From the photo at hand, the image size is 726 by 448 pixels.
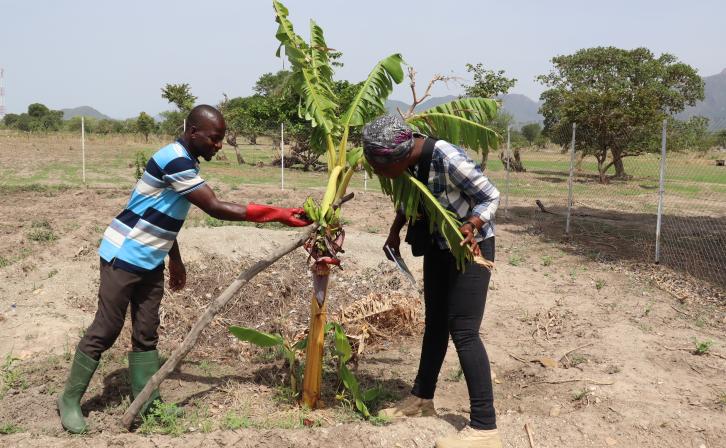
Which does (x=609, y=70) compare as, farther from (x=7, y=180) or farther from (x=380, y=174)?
(x=380, y=174)

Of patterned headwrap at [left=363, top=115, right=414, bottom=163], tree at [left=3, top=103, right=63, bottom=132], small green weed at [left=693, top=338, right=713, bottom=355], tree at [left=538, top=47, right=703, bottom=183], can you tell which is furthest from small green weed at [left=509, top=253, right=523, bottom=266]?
tree at [left=3, top=103, right=63, bottom=132]

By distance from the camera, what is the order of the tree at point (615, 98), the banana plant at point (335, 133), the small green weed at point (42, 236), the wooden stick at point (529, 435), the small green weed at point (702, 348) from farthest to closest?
the tree at point (615, 98) < the small green weed at point (42, 236) < the small green weed at point (702, 348) < the wooden stick at point (529, 435) < the banana plant at point (335, 133)

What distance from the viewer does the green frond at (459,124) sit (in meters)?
3.84

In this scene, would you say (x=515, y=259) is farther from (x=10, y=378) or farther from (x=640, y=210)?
(x=640, y=210)

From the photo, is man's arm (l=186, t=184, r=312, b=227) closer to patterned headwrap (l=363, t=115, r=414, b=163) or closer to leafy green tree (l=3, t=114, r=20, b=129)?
patterned headwrap (l=363, t=115, r=414, b=163)

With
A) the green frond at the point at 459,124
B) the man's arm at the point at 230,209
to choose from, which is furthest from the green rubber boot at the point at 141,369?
the green frond at the point at 459,124

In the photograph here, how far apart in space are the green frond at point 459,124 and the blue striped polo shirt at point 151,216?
59.0 inches

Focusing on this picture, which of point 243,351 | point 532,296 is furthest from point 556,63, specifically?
point 243,351

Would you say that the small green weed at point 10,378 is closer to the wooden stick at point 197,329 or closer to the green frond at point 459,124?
the wooden stick at point 197,329

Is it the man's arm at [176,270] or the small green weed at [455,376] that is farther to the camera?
the small green weed at [455,376]

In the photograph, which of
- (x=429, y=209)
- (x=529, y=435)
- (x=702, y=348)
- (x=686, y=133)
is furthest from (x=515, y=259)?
(x=686, y=133)

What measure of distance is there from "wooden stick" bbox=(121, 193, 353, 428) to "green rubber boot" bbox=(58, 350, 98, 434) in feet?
0.91

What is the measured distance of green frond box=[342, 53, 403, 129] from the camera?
3.91 m

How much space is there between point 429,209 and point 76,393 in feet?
7.65
